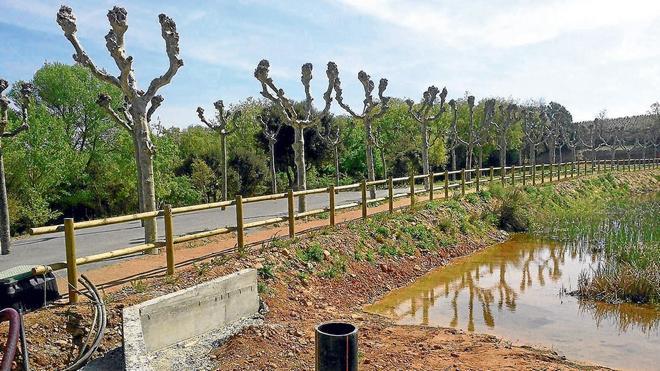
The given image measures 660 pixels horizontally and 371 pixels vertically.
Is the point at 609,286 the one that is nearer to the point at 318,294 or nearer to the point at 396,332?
the point at 396,332

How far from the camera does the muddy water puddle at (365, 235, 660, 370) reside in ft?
25.5

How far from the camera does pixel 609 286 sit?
10.1 m

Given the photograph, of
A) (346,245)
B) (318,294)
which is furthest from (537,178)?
(318,294)

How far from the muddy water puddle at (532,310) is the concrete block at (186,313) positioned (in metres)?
2.97

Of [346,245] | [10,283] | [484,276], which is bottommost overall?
[484,276]

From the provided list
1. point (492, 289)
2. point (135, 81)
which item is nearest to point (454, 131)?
point (492, 289)

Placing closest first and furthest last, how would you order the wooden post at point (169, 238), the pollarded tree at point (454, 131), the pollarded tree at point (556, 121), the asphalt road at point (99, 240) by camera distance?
the wooden post at point (169, 238), the asphalt road at point (99, 240), the pollarded tree at point (454, 131), the pollarded tree at point (556, 121)

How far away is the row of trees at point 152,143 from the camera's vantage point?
10.6 metres

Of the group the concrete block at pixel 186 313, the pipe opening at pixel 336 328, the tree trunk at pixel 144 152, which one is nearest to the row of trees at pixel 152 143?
the tree trunk at pixel 144 152

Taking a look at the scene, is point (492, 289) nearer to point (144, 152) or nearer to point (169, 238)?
point (169, 238)

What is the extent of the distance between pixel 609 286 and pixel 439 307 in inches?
137

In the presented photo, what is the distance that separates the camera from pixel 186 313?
681 cm

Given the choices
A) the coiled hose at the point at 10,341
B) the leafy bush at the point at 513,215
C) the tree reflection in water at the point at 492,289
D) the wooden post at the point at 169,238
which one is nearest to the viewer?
the coiled hose at the point at 10,341

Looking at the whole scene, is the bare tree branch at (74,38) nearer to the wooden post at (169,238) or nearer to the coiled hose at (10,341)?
the wooden post at (169,238)
